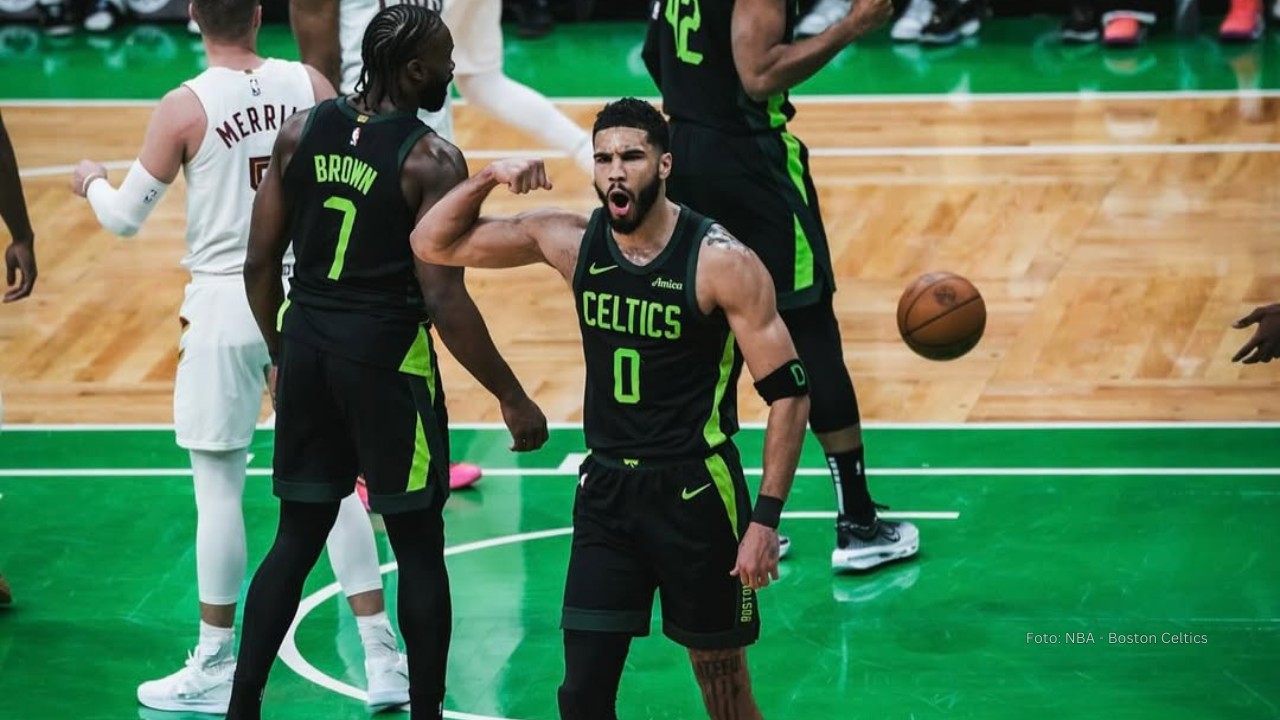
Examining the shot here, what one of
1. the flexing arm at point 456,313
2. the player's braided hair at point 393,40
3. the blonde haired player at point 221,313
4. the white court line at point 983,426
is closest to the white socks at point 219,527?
the blonde haired player at point 221,313

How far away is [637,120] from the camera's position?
4938 mm

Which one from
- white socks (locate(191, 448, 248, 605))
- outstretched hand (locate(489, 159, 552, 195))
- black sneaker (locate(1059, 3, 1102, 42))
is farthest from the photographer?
black sneaker (locate(1059, 3, 1102, 42))

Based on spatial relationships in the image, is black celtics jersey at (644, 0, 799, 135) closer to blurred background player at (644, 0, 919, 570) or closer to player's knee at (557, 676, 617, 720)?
blurred background player at (644, 0, 919, 570)

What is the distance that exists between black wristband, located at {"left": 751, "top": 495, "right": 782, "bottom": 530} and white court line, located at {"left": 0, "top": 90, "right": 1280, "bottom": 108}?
28.8 ft

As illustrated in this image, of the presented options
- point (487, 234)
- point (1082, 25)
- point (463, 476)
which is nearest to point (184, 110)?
point (487, 234)

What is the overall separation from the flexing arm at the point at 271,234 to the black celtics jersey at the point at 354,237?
0.12ft

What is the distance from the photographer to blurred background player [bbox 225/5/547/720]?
5.43 meters

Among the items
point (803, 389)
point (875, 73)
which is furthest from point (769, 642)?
point (875, 73)

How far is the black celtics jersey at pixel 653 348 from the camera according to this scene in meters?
4.95

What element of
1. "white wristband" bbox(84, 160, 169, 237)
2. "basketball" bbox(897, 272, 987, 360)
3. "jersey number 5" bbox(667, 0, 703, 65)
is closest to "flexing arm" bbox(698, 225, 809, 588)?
"white wristband" bbox(84, 160, 169, 237)

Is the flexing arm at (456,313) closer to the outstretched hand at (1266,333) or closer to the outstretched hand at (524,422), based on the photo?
the outstretched hand at (524,422)

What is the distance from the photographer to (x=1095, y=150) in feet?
40.7

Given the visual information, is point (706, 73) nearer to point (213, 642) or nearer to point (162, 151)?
point (162, 151)

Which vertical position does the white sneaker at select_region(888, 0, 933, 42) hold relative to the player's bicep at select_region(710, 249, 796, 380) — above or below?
below
